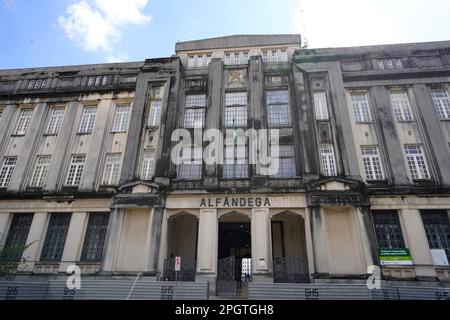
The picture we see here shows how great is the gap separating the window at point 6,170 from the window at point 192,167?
14.1m

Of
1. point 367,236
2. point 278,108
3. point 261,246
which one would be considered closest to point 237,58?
point 278,108

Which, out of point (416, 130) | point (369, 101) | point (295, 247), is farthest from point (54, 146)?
point (416, 130)

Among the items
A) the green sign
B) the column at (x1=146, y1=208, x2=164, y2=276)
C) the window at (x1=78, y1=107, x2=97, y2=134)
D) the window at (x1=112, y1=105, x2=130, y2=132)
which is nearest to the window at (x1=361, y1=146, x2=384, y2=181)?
the green sign

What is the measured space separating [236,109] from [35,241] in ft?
57.7

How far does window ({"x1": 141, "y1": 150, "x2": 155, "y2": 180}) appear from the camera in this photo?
20.3m

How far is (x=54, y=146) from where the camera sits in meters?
22.7

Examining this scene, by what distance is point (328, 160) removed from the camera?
19578 mm

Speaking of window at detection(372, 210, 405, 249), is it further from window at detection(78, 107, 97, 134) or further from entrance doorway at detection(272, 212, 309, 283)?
window at detection(78, 107, 97, 134)

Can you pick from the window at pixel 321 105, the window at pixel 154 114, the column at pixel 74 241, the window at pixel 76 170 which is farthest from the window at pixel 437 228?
the window at pixel 76 170

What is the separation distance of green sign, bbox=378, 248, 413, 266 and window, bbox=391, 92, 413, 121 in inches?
389

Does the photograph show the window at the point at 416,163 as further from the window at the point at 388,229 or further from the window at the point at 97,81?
the window at the point at 97,81

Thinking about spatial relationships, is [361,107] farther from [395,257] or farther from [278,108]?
[395,257]
